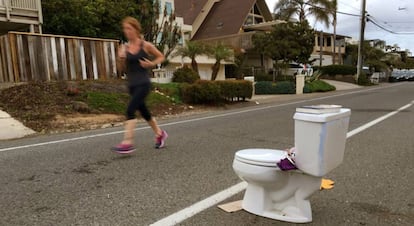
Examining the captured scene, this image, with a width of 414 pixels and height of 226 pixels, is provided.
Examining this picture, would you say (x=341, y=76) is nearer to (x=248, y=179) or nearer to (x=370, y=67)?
(x=370, y=67)

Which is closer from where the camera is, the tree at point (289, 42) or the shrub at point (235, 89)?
the shrub at point (235, 89)

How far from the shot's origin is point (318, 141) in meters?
2.74

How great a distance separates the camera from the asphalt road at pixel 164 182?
3.23 meters

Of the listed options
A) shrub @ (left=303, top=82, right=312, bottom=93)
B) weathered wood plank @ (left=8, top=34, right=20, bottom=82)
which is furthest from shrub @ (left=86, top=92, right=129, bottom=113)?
shrub @ (left=303, top=82, right=312, bottom=93)

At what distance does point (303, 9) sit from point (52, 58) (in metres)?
34.6

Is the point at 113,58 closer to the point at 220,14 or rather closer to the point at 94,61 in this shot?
the point at 94,61

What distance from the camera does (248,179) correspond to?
10.2ft

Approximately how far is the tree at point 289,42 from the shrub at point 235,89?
1264cm

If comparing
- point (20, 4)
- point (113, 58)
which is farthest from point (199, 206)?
point (20, 4)

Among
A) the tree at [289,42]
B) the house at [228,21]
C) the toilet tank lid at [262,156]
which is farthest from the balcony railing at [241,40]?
the toilet tank lid at [262,156]

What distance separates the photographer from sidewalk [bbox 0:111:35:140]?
8547 mm

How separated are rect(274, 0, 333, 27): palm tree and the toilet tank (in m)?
41.2

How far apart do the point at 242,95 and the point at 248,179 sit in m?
14.5

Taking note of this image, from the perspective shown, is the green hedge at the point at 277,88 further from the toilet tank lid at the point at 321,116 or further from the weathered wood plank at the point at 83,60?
the toilet tank lid at the point at 321,116
